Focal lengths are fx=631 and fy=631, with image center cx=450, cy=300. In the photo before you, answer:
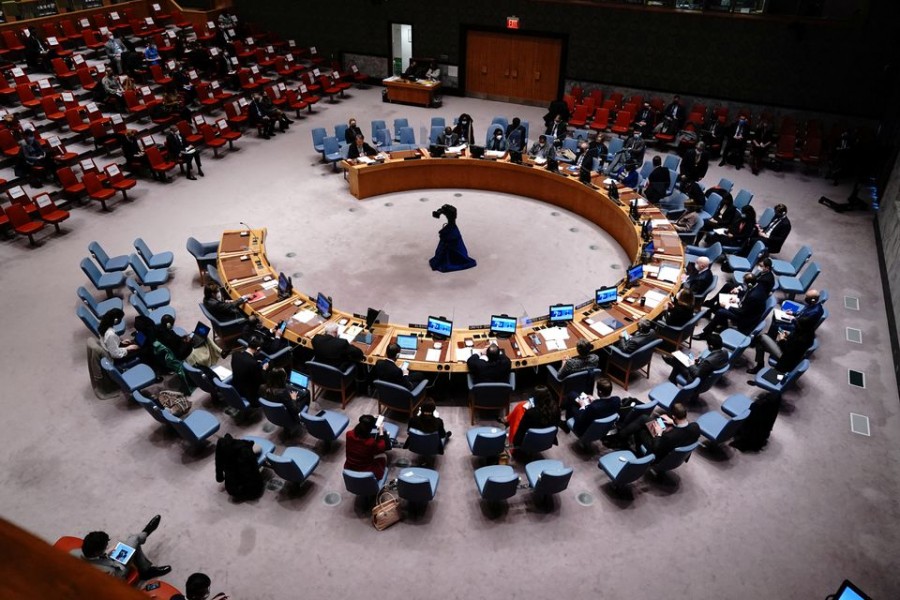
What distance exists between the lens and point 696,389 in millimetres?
8766

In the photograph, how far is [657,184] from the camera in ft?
43.9

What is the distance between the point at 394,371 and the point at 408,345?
797 mm

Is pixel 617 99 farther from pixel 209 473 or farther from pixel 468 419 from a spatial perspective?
pixel 209 473

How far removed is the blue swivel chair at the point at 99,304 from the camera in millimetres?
10027

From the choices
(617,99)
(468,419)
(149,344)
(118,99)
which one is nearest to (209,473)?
(149,344)

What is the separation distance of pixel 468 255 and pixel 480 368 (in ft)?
15.0

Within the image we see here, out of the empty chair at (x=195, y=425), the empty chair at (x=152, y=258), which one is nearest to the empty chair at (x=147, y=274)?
the empty chair at (x=152, y=258)

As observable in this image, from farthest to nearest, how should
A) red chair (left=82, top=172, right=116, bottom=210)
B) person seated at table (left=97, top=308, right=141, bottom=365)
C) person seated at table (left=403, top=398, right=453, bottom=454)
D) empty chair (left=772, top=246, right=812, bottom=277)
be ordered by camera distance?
1. red chair (left=82, top=172, right=116, bottom=210)
2. empty chair (left=772, top=246, right=812, bottom=277)
3. person seated at table (left=97, top=308, right=141, bottom=365)
4. person seated at table (left=403, top=398, right=453, bottom=454)

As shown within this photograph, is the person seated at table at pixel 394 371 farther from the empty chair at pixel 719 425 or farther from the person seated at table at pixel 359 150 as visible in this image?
the person seated at table at pixel 359 150

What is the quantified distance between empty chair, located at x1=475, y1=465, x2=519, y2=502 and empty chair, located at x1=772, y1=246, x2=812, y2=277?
7.13m

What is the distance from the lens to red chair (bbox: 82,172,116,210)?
1382 centimetres

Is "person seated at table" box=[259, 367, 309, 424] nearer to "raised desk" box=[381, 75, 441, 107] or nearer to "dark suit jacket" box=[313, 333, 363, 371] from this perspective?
"dark suit jacket" box=[313, 333, 363, 371]

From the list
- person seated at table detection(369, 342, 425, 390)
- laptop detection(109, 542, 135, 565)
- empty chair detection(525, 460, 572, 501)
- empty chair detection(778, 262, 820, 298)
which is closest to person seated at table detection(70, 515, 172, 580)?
laptop detection(109, 542, 135, 565)

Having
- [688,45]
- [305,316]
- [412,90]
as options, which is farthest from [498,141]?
[305,316]
